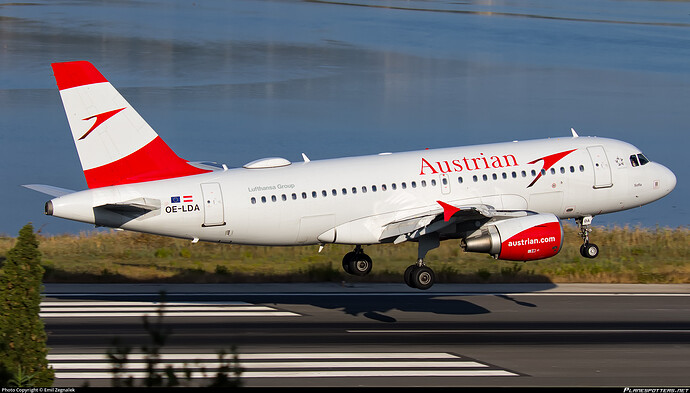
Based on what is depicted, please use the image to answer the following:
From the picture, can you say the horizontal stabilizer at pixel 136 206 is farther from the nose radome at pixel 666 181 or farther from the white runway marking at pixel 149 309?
the nose radome at pixel 666 181

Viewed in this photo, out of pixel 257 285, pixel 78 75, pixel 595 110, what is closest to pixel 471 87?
pixel 595 110

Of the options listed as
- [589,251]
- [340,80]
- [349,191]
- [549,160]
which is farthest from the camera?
[340,80]

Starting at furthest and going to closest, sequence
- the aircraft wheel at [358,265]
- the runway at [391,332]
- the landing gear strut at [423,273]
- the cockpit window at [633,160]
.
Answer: the aircraft wheel at [358,265] → the cockpit window at [633,160] → the landing gear strut at [423,273] → the runway at [391,332]

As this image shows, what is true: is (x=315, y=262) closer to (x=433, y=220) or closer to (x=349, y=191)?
(x=349, y=191)

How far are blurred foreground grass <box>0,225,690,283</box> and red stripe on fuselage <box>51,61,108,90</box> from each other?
9465 mm

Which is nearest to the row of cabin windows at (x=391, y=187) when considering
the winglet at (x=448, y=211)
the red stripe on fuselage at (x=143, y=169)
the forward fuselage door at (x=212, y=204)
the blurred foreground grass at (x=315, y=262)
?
the forward fuselage door at (x=212, y=204)

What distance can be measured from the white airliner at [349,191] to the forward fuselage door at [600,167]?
4 centimetres

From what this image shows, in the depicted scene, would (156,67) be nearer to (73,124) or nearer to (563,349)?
(73,124)

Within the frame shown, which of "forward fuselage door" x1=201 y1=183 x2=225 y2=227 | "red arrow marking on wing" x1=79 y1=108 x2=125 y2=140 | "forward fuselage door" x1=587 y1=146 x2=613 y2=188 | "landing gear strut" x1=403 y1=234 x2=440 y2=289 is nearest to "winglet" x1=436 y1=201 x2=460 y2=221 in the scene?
"landing gear strut" x1=403 y1=234 x2=440 y2=289

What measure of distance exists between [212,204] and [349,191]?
15.5ft

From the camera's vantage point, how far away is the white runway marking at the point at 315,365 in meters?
26.9

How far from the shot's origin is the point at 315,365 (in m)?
27.9

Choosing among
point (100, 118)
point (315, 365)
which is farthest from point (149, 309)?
point (315, 365)

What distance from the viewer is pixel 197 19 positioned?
460ft
